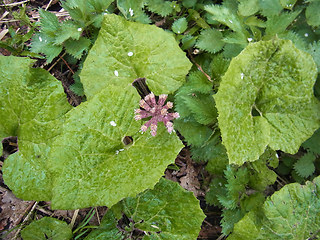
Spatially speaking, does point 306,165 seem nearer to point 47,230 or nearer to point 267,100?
point 267,100

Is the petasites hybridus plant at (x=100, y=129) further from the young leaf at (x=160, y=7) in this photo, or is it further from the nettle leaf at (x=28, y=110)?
the young leaf at (x=160, y=7)

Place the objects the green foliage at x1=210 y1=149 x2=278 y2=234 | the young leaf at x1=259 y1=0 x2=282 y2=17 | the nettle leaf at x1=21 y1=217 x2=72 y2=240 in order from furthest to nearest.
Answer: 1. the nettle leaf at x1=21 y1=217 x2=72 y2=240
2. the green foliage at x1=210 y1=149 x2=278 y2=234
3. the young leaf at x1=259 y1=0 x2=282 y2=17

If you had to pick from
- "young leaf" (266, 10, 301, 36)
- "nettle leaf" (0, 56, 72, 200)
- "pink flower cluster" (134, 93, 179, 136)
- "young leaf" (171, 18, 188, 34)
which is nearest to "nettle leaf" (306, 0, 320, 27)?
"young leaf" (266, 10, 301, 36)

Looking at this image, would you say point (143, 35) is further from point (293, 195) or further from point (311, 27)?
point (293, 195)

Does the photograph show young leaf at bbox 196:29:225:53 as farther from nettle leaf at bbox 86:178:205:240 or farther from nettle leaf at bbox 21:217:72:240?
nettle leaf at bbox 21:217:72:240

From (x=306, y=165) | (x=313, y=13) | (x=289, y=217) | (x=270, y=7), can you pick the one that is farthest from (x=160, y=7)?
(x=289, y=217)

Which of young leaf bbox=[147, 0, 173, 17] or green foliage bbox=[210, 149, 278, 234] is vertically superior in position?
young leaf bbox=[147, 0, 173, 17]

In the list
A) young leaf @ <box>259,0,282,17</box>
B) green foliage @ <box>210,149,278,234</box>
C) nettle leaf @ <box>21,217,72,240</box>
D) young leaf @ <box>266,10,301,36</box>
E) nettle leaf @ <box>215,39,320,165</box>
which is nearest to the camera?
nettle leaf @ <box>215,39,320,165</box>

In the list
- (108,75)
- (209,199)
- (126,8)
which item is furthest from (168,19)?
(209,199)

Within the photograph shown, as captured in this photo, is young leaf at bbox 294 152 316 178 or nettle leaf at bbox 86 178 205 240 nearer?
nettle leaf at bbox 86 178 205 240
